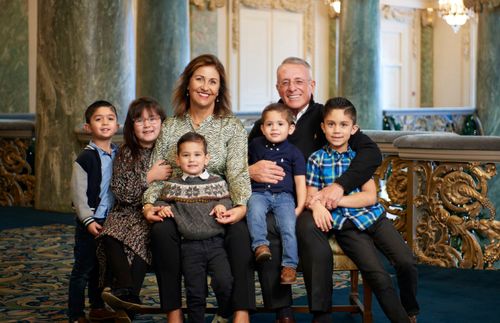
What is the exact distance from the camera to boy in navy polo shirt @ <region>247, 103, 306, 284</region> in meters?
4.13

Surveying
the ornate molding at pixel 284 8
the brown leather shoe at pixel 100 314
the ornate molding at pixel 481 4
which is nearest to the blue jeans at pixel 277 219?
the brown leather shoe at pixel 100 314

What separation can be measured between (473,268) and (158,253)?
10.0ft

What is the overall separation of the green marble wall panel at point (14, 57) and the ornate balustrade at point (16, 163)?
162 inches

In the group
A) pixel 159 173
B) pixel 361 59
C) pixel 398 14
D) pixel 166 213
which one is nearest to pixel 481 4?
pixel 361 59

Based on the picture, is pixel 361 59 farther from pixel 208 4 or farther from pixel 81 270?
pixel 81 270

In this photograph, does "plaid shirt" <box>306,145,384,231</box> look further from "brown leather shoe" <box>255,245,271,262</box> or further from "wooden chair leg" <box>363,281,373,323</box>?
"brown leather shoe" <box>255,245,271,262</box>

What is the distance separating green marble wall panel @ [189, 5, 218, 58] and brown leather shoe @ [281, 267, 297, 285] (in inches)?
465

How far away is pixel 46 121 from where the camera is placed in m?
8.78

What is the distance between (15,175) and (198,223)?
5.94 m

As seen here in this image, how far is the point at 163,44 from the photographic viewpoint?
428 inches

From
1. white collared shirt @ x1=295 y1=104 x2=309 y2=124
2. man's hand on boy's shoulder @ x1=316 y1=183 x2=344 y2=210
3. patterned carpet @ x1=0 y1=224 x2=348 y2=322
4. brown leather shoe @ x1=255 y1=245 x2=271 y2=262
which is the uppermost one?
white collared shirt @ x1=295 y1=104 x2=309 y2=124

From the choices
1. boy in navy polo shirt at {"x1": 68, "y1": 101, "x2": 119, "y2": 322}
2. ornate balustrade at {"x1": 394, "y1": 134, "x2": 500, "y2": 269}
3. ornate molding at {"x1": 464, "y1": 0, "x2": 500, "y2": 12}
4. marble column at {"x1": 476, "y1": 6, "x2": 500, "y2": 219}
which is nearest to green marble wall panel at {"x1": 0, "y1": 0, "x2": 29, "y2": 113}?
ornate molding at {"x1": 464, "y1": 0, "x2": 500, "y2": 12}

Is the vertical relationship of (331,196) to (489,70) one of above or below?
below

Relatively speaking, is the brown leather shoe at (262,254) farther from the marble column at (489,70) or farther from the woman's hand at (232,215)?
the marble column at (489,70)
